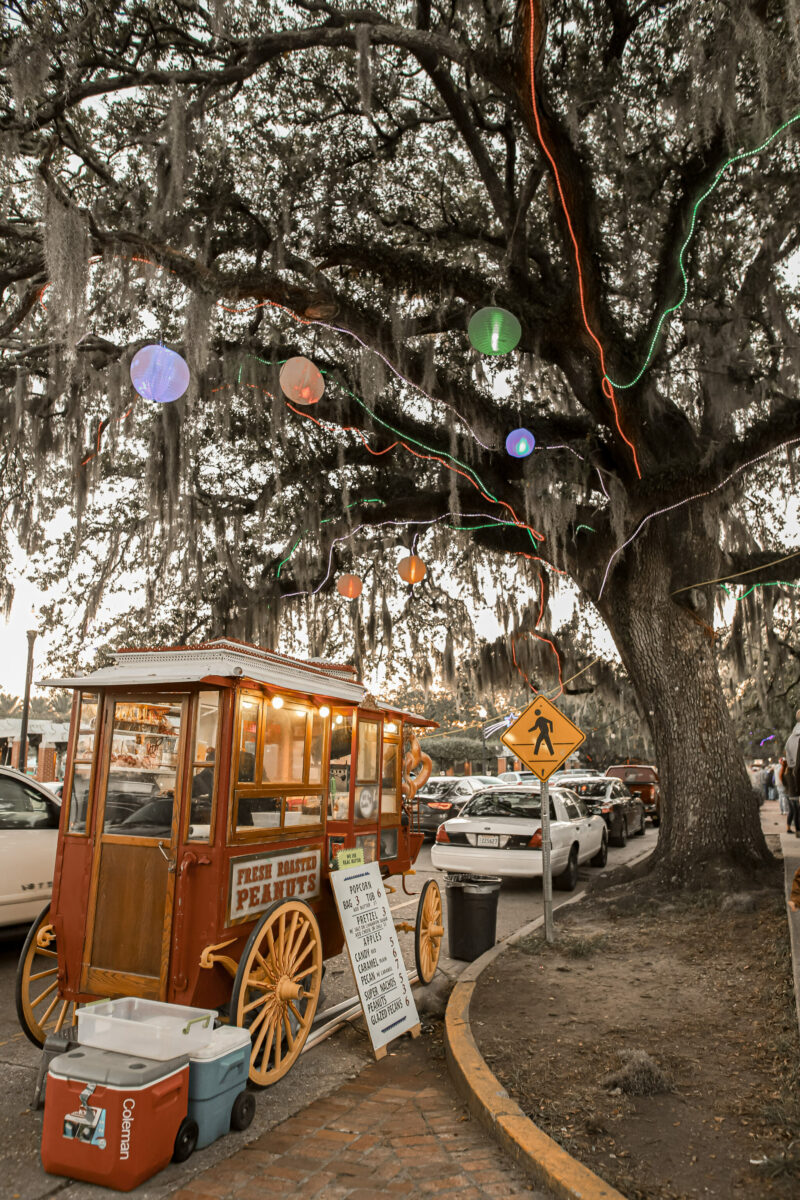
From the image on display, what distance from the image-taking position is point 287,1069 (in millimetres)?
4547

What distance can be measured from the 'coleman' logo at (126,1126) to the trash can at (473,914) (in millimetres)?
4389

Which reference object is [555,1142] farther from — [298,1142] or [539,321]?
[539,321]

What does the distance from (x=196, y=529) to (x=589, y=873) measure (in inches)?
346

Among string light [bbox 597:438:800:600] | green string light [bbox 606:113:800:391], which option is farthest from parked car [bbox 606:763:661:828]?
green string light [bbox 606:113:800:391]

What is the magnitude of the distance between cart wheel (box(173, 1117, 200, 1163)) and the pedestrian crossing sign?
447 centimetres

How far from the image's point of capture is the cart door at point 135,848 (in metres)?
4.48

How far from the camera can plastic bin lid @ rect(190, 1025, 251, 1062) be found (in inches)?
145

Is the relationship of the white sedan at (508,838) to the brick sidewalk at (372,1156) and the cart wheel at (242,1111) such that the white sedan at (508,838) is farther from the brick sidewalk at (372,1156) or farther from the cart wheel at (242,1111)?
the cart wheel at (242,1111)

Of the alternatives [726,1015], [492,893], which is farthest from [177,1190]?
[492,893]

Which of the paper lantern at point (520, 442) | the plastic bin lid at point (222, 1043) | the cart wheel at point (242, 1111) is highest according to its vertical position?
the paper lantern at point (520, 442)

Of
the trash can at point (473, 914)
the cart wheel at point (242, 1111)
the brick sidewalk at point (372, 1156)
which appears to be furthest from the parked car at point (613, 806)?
the cart wheel at point (242, 1111)

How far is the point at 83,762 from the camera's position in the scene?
496cm

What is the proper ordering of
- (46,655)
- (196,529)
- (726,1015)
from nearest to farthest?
(726,1015)
(196,529)
(46,655)

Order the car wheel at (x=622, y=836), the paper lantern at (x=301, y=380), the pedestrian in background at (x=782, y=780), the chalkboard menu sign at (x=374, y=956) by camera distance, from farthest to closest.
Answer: the car wheel at (x=622, y=836), the pedestrian in background at (x=782, y=780), the paper lantern at (x=301, y=380), the chalkboard menu sign at (x=374, y=956)
